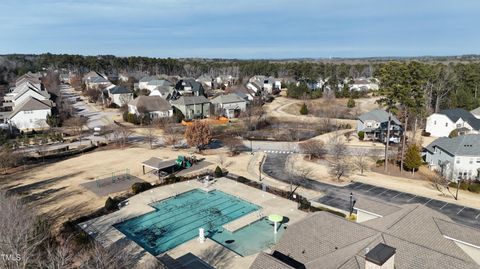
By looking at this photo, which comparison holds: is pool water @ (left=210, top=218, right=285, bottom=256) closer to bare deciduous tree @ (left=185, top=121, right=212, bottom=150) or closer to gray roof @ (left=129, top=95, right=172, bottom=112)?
bare deciduous tree @ (left=185, top=121, right=212, bottom=150)

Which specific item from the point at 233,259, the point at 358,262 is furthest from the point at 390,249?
the point at 233,259

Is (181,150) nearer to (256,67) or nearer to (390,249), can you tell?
(390,249)

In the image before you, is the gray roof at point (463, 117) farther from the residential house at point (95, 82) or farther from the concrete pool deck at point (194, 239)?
the residential house at point (95, 82)

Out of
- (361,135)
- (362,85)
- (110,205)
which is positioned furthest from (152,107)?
(362,85)

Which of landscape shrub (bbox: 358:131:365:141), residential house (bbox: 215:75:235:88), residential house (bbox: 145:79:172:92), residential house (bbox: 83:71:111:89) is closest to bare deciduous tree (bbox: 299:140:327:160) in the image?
landscape shrub (bbox: 358:131:365:141)

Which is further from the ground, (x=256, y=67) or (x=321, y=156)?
(x=256, y=67)
